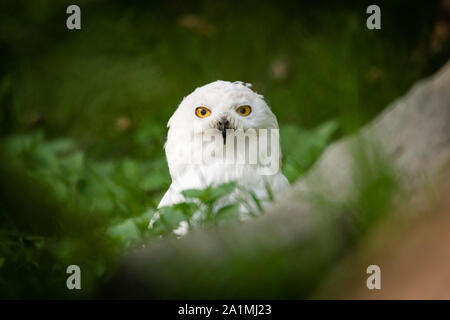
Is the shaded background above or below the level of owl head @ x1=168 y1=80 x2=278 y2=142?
above

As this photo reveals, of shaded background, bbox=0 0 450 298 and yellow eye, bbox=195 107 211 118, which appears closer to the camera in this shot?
yellow eye, bbox=195 107 211 118

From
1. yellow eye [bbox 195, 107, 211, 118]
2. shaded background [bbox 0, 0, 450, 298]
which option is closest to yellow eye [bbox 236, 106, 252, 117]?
yellow eye [bbox 195, 107, 211, 118]

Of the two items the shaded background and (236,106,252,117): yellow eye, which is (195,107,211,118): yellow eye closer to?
(236,106,252,117): yellow eye

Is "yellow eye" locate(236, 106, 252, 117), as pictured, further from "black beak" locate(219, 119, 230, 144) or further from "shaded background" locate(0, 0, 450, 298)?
"shaded background" locate(0, 0, 450, 298)

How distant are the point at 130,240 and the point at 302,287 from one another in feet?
3.32

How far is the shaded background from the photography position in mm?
4805

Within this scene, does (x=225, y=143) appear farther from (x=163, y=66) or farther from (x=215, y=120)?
(x=163, y=66)

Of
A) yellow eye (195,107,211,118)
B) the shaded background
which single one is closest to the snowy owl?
yellow eye (195,107,211,118)

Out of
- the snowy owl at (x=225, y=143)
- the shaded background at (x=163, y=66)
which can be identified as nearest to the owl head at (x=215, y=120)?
the snowy owl at (x=225, y=143)

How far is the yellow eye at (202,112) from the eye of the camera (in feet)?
10.5

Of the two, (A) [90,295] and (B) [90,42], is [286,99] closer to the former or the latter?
(B) [90,42]

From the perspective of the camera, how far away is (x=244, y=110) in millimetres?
3230

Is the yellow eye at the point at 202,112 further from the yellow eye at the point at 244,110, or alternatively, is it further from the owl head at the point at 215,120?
the yellow eye at the point at 244,110

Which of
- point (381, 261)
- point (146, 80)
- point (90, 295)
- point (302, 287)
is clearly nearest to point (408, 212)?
point (381, 261)
